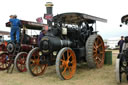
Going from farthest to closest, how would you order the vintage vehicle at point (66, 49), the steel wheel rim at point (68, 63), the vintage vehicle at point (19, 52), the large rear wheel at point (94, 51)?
1. the vintage vehicle at point (19, 52)
2. the large rear wheel at point (94, 51)
3. the vintage vehicle at point (66, 49)
4. the steel wheel rim at point (68, 63)

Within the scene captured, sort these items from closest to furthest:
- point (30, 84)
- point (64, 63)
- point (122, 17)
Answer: point (30, 84)
point (64, 63)
point (122, 17)

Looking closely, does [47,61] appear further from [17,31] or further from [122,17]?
[122,17]

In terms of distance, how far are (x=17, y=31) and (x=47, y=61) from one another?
2.28 meters

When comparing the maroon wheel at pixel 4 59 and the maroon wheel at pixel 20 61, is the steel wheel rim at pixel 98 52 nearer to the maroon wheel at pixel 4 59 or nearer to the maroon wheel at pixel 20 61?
the maroon wheel at pixel 20 61

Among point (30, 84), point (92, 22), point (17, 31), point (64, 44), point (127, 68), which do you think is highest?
point (92, 22)

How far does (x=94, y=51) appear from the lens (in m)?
6.05

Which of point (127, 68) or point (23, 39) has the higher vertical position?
point (23, 39)

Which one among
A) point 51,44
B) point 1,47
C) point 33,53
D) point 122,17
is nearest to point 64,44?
point 51,44

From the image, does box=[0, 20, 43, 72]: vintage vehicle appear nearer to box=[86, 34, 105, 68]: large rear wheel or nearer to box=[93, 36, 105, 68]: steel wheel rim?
box=[86, 34, 105, 68]: large rear wheel

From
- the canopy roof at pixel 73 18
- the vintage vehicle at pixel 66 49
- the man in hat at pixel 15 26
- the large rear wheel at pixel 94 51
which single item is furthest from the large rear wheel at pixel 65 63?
the man in hat at pixel 15 26

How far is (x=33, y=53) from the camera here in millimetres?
5184

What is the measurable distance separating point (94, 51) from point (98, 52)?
1.35 feet

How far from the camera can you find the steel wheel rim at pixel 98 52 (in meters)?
6.13

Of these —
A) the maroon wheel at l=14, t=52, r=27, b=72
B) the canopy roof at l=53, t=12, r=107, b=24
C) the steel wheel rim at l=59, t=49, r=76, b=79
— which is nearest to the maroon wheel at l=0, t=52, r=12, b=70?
the maroon wheel at l=14, t=52, r=27, b=72
